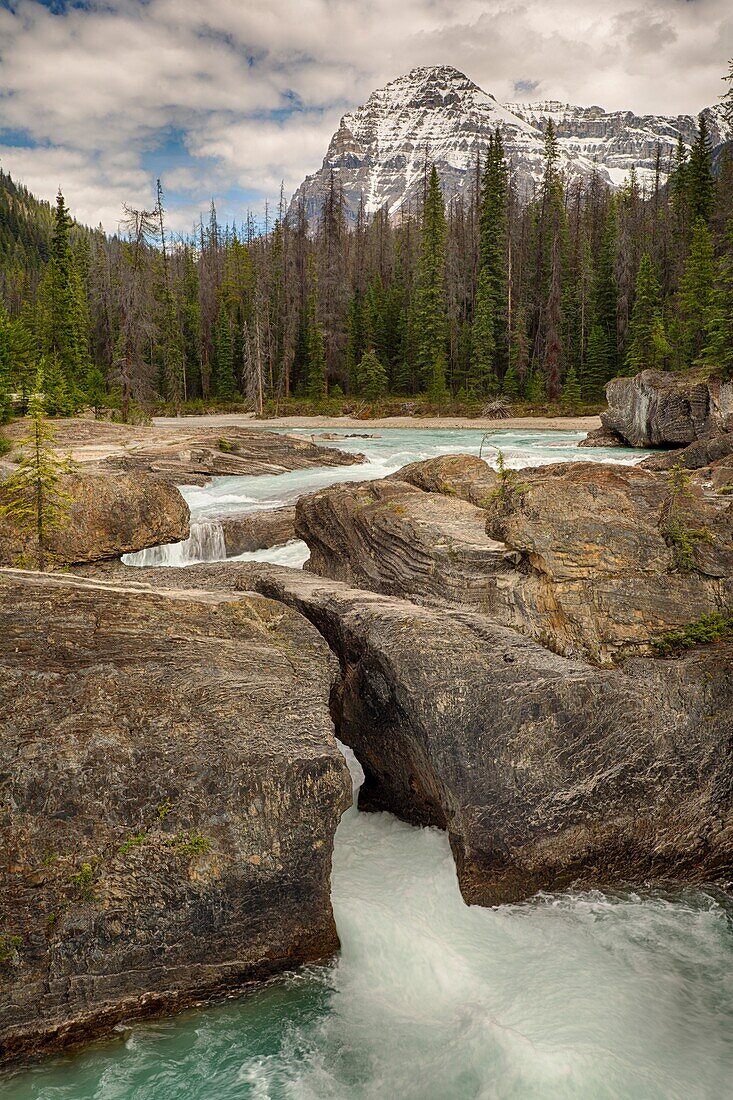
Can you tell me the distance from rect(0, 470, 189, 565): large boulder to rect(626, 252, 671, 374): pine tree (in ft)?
144

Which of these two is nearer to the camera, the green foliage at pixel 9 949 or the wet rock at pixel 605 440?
the green foliage at pixel 9 949

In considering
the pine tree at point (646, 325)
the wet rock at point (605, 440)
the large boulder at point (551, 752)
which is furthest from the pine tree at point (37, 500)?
the pine tree at point (646, 325)

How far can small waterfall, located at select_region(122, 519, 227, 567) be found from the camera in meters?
15.7

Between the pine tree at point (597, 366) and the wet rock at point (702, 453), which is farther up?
the pine tree at point (597, 366)

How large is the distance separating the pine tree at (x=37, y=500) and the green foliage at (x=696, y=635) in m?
7.61

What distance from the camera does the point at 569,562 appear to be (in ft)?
25.3

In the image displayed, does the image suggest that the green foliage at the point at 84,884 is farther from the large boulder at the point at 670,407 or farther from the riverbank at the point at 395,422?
the riverbank at the point at 395,422

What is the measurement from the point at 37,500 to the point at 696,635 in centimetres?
814

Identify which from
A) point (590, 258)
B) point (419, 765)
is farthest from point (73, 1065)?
point (590, 258)

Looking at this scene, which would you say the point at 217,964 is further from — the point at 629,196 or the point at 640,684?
the point at 629,196

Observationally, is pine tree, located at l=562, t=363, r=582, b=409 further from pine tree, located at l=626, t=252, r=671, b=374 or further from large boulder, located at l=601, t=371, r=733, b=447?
large boulder, located at l=601, t=371, r=733, b=447

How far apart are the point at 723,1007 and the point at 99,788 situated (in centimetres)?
486

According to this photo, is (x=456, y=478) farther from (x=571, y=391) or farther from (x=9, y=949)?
(x=571, y=391)

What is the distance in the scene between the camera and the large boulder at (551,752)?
641 cm
